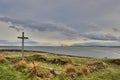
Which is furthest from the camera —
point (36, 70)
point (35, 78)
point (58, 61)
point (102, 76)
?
point (58, 61)

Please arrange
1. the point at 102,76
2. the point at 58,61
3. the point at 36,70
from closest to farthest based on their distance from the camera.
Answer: the point at 36,70 < the point at 102,76 < the point at 58,61

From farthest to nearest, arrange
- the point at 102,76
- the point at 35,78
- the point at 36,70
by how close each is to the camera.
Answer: the point at 102,76, the point at 36,70, the point at 35,78

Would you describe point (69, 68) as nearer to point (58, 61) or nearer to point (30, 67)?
point (30, 67)

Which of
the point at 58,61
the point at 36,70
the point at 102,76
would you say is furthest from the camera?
the point at 58,61

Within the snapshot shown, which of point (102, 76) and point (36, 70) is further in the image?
point (102, 76)

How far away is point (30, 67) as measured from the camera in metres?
26.2


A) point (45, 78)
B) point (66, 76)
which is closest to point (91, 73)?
point (66, 76)

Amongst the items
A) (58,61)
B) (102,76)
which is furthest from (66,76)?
(58,61)

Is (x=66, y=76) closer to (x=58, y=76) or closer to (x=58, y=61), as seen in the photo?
(x=58, y=76)

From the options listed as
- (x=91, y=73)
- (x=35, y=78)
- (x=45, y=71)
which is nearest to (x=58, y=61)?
(x=91, y=73)

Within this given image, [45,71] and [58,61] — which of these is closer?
[45,71]

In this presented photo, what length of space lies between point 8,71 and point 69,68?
657 cm

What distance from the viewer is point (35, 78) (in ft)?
78.0

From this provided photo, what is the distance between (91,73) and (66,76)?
4484 millimetres
